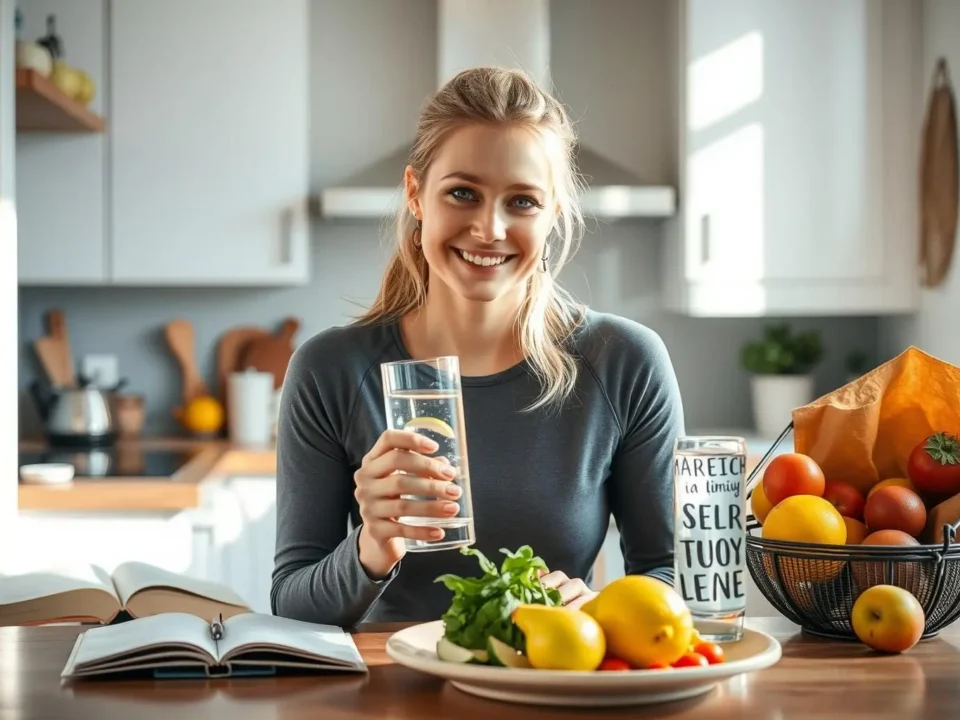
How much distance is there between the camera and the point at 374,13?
3.88 meters

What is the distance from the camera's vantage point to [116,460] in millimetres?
3303

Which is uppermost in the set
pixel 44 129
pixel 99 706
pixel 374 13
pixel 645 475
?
pixel 374 13

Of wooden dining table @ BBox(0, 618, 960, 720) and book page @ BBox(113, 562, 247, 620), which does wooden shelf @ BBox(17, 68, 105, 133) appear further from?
wooden dining table @ BBox(0, 618, 960, 720)

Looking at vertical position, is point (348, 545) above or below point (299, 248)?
below

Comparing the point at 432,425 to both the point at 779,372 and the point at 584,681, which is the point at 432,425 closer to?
the point at 584,681

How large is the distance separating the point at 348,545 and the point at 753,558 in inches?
18.1

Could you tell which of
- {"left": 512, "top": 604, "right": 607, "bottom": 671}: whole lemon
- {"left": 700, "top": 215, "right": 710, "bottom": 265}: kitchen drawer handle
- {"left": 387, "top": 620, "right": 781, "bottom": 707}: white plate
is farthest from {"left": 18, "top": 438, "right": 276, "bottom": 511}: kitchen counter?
{"left": 512, "top": 604, "right": 607, "bottom": 671}: whole lemon

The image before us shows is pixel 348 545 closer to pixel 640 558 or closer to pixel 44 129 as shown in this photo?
pixel 640 558

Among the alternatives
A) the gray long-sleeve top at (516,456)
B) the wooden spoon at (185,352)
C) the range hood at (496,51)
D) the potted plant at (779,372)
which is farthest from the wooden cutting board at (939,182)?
the wooden spoon at (185,352)

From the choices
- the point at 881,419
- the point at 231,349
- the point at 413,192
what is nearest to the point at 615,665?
the point at 881,419

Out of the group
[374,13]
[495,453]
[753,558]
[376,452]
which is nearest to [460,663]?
[376,452]

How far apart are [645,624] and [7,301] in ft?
5.70

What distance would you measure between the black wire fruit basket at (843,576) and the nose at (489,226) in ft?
1.72

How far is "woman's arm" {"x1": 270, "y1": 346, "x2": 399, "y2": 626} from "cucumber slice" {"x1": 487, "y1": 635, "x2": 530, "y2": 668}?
0.39 m
